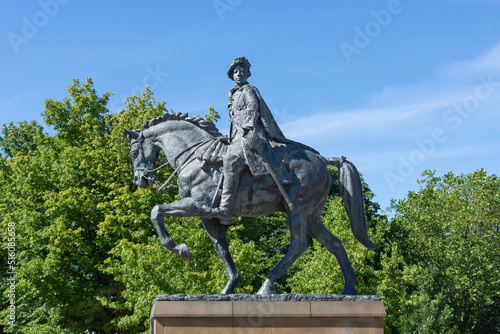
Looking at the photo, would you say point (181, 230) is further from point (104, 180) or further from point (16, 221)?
point (16, 221)

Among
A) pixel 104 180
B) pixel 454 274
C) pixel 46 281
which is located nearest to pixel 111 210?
pixel 104 180

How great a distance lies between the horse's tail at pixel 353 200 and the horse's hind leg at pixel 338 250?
35 cm

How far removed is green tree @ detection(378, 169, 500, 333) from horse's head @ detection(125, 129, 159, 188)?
802 inches

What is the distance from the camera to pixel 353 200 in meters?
10.3

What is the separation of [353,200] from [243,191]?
5.95ft

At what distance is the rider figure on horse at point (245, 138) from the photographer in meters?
9.83

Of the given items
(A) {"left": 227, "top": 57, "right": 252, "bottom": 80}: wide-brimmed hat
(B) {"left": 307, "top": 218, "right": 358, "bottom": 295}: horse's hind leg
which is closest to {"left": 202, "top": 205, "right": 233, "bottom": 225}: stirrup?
(B) {"left": 307, "top": 218, "right": 358, "bottom": 295}: horse's hind leg

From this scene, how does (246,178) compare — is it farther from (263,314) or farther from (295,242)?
(263,314)

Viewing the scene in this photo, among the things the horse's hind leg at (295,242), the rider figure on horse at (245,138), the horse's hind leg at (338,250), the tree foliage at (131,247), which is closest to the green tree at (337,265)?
the tree foliage at (131,247)

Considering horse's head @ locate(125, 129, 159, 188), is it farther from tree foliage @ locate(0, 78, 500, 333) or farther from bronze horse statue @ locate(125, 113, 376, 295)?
tree foliage @ locate(0, 78, 500, 333)

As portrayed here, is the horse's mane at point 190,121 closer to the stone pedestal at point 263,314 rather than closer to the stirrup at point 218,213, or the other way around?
the stirrup at point 218,213

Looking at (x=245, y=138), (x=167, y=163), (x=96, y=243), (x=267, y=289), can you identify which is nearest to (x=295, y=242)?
(x=267, y=289)

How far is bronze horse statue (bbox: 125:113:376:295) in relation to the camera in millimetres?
9898

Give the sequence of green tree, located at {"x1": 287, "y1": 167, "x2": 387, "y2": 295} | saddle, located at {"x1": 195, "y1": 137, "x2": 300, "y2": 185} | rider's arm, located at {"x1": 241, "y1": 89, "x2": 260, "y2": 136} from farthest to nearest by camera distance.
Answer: green tree, located at {"x1": 287, "y1": 167, "x2": 387, "y2": 295}
rider's arm, located at {"x1": 241, "y1": 89, "x2": 260, "y2": 136}
saddle, located at {"x1": 195, "y1": 137, "x2": 300, "y2": 185}
